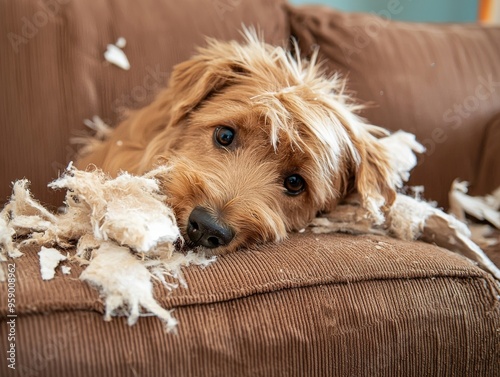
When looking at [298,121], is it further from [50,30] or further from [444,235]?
[50,30]

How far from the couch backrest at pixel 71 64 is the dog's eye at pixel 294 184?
90 centimetres

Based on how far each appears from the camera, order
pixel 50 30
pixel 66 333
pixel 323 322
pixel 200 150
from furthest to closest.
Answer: pixel 50 30 → pixel 200 150 → pixel 323 322 → pixel 66 333

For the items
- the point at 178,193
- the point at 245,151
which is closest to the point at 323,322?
the point at 178,193

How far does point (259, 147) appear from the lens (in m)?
1.91

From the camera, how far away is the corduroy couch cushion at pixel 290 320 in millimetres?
1229

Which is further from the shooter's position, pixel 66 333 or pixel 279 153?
pixel 279 153

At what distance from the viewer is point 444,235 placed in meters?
2.01

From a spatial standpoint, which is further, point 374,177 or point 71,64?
point 71,64

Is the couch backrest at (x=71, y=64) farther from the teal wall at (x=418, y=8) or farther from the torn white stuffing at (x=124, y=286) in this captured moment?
the teal wall at (x=418, y=8)

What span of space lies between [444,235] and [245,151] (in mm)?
874

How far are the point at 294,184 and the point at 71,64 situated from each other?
3.87ft

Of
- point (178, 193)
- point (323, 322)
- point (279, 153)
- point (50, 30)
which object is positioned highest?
point (50, 30)

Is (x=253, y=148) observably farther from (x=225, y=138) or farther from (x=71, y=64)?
(x=71, y=64)

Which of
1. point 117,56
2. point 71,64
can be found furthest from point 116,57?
point 71,64
